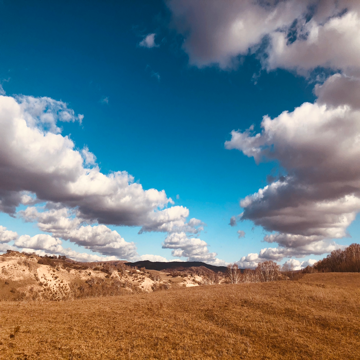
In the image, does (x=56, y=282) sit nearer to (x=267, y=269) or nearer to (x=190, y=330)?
(x=190, y=330)

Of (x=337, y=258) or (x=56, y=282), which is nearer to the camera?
(x=56, y=282)

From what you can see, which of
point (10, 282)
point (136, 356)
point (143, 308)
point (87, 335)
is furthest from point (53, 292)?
point (136, 356)

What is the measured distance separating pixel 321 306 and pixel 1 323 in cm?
2958

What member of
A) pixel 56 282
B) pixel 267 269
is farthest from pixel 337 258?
pixel 56 282

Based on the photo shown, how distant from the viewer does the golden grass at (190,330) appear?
14.3 meters

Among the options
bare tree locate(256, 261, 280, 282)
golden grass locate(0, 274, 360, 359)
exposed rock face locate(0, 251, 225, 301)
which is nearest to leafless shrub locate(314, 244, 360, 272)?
bare tree locate(256, 261, 280, 282)

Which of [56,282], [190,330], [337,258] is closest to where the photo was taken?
[190,330]

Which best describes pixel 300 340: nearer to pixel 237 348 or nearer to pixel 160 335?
pixel 237 348

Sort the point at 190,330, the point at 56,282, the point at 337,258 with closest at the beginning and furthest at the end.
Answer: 1. the point at 190,330
2. the point at 56,282
3. the point at 337,258

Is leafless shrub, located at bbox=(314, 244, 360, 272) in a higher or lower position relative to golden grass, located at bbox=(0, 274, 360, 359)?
higher

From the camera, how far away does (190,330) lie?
18.4m

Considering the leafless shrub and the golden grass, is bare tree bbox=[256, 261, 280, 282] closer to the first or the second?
the leafless shrub

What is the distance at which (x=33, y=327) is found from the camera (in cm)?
1761

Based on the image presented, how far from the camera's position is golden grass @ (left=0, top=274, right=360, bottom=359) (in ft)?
46.9
